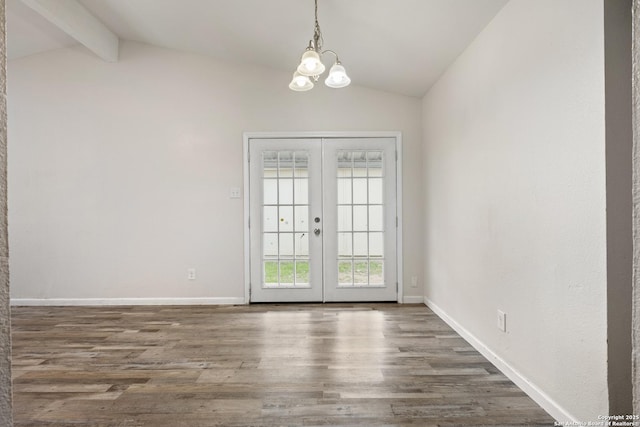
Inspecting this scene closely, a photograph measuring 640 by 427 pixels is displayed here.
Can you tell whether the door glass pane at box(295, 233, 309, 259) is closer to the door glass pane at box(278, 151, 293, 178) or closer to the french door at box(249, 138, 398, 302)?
the french door at box(249, 138, 398, 302)

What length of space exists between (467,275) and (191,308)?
2930 millimetres

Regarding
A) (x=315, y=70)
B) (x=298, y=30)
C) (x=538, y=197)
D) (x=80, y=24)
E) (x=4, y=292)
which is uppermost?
(x=80, y=24)

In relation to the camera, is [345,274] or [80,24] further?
[345,274]

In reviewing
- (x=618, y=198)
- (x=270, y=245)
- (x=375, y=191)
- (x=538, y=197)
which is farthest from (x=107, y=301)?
(x=618, y=198)

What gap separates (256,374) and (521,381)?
1.63m

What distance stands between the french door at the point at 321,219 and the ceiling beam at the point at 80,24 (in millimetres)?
2051

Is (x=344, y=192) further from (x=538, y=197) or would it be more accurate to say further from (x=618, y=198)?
(x=618, y=198)

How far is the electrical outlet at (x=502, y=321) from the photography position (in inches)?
92.8

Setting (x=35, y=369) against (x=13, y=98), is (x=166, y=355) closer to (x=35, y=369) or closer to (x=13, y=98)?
(x=35, y=369)

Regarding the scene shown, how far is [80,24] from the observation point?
137 inches

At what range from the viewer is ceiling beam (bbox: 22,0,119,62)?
3082mm

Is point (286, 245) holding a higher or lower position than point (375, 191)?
lower

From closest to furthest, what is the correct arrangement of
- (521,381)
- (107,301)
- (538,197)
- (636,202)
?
1. (636,202)
2. (538,197)
3. (521,381)
4. (107,301)

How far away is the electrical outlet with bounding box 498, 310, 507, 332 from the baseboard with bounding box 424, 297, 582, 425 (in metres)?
0.21
